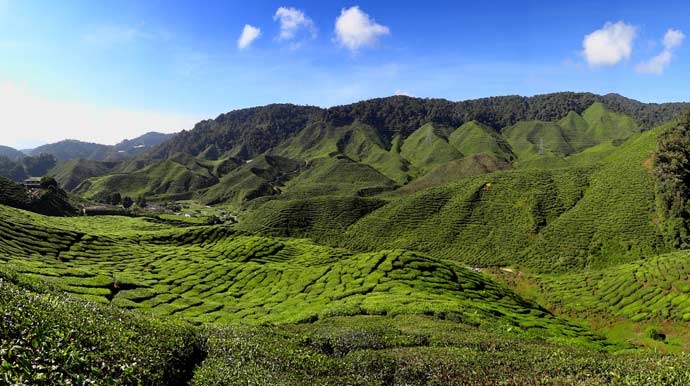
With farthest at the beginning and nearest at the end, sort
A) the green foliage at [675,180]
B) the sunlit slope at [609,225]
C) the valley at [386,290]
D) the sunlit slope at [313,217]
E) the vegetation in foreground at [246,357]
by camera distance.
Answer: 1. the sunlit slope at [313,217]
2. the sunlit slope at [609,225]
3. the green foliage at [675,180]
4. the valley at [386,290]
5. the vegetation in foreground at [246,357]

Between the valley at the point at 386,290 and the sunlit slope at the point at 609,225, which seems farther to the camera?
the sunlit slope at the point at 609,225

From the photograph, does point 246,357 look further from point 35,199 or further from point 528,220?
point 35,199

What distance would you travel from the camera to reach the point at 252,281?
5988 centimetres

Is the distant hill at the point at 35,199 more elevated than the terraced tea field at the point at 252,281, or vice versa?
the distant hill at the point at 35,199

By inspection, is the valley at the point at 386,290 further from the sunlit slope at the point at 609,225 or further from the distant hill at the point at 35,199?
the distant hill at the point at 35,199

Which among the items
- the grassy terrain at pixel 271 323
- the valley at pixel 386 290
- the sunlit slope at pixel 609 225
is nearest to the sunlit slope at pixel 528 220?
the sunlit slope at pixel 609 225

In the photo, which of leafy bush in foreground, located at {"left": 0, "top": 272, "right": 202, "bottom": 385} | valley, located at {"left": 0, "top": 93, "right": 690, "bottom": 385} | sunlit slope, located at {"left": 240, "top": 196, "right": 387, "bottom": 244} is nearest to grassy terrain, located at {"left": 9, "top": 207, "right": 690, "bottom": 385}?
leafy bush in foreground, located at {"left": 0, "top": 272, "right": 202, "bottom": 385}

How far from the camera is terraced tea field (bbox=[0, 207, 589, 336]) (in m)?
43.0

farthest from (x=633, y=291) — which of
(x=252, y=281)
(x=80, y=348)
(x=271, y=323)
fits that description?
(x=80, y=348)

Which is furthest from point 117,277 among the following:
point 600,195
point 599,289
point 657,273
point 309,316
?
point 600,195

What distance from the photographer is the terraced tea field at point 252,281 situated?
4297 centimetres

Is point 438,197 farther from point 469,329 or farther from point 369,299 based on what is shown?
point 469,329

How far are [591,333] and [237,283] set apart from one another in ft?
171

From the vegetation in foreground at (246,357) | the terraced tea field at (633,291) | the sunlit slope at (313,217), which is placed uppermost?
the vegetation in foreground at (246,357)
